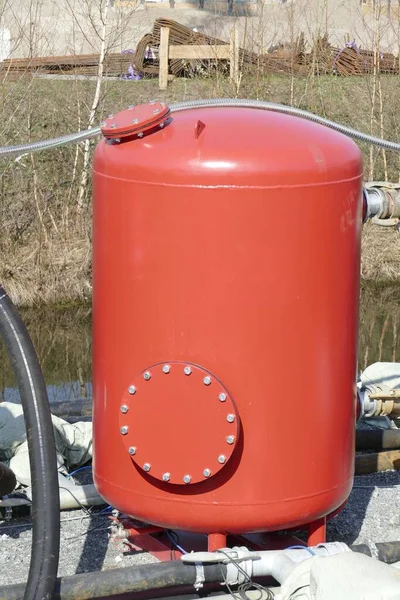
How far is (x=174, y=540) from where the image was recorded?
344 cm

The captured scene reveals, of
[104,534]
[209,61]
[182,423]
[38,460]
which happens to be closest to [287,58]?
[209,61]

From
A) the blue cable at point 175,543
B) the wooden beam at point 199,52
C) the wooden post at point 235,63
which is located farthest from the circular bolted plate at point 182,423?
the wooden beam at point 199,52

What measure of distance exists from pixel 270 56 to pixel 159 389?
11122 mm

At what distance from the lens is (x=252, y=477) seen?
2.96 metres

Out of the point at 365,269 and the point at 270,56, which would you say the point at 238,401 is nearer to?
the point at 365,269

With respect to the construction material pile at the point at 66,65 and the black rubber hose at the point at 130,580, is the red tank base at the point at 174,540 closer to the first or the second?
the black rubber hose at the point at 130,580

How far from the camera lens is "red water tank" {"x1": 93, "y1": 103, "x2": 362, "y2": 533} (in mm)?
2854

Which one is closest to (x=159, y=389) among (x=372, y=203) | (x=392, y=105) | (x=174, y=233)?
(x=174, y=233)

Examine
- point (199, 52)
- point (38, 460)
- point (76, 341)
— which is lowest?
point (76, 341)

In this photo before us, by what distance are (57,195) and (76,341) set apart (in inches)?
97.2

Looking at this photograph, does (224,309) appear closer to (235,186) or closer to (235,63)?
(235,186)

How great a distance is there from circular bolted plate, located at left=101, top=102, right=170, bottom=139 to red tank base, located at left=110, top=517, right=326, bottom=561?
144 cm

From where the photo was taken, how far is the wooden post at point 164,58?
53.8 ft

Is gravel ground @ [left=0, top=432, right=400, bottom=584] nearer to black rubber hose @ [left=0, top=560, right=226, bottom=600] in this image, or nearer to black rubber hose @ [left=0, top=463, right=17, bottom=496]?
black rubber hose @ [left=0, top=463, right=17, bottom=496]
